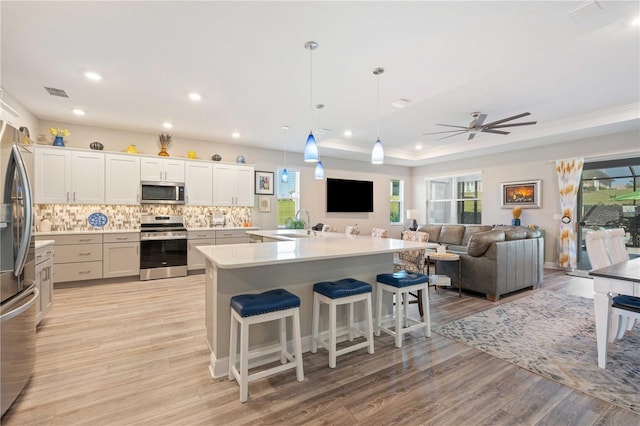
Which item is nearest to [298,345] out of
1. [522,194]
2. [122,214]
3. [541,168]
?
[122,214]

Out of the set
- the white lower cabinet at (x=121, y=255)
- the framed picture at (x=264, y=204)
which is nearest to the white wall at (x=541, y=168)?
the framed picture at (x=264, y=204)

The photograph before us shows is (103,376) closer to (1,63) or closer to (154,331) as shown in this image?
→ (154,331)

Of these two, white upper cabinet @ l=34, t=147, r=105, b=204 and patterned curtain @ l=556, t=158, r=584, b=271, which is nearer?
white upper cabinet @ l=34, t=147, r=105, b=204

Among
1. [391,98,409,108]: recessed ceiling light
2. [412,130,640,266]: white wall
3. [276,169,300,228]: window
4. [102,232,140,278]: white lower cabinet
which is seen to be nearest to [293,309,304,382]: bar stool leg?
[391,98,409,108]: recessed ceiling light

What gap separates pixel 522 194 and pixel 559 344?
5.07 meters

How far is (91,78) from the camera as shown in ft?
11.1

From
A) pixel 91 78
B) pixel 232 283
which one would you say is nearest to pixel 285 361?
pixel 232 283

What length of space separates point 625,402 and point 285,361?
93.6 inches

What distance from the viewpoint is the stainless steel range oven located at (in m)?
5.20

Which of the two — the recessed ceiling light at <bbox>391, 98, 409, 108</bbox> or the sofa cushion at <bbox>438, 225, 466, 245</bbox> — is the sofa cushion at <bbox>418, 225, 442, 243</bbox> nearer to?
the sofa cushion at <bbox>438, 225, 466, 245</bbox>

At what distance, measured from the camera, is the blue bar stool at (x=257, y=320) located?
1.98 m

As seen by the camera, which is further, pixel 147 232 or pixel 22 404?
pixel 147 232

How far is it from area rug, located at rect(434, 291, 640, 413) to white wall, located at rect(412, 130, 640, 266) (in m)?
3.04

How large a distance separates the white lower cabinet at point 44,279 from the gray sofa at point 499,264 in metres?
5.26
